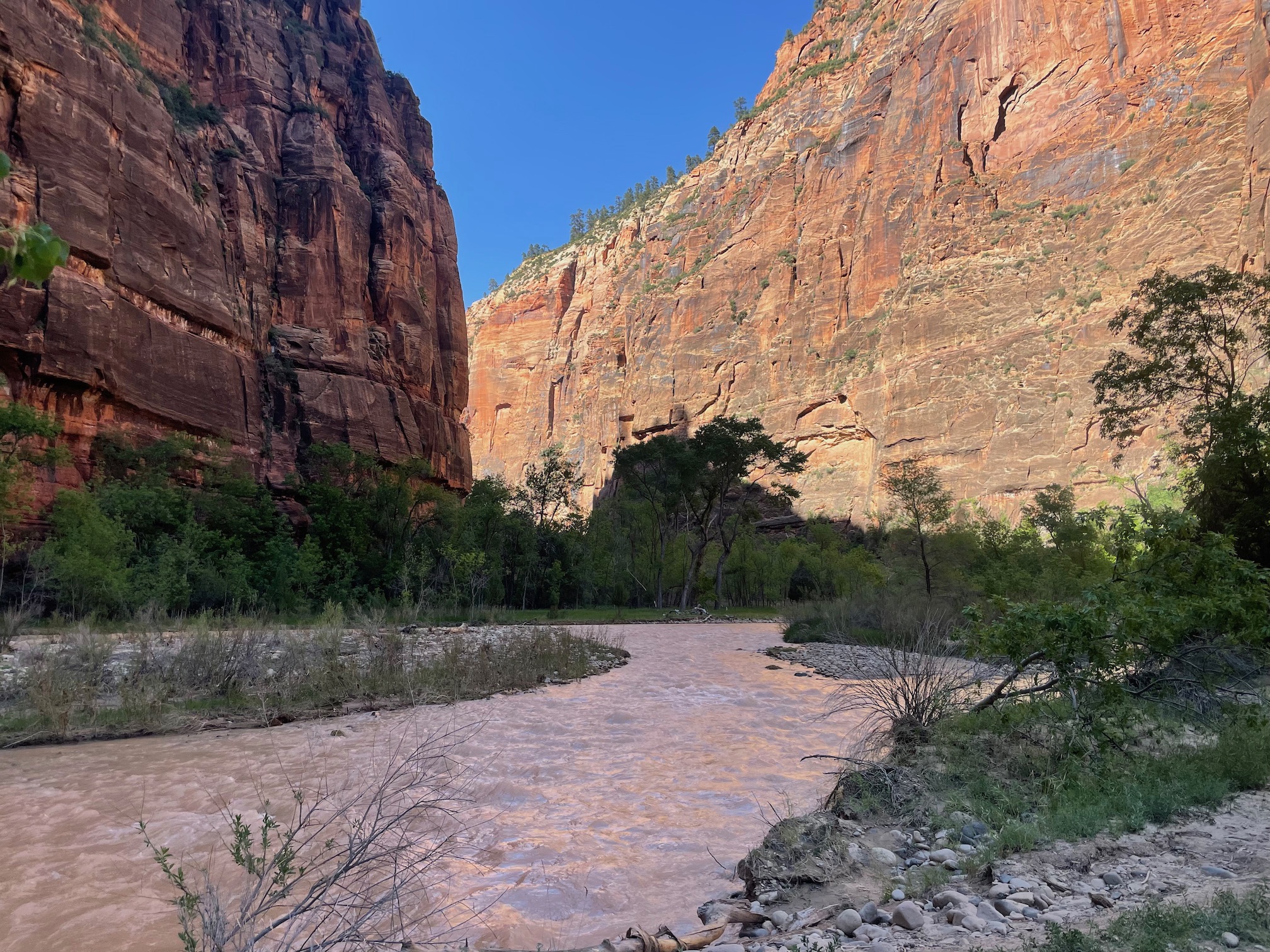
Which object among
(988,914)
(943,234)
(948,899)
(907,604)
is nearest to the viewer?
(988,914)

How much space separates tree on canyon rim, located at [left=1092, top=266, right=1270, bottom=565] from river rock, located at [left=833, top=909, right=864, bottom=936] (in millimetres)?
12355

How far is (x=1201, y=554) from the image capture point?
6445 millimetres

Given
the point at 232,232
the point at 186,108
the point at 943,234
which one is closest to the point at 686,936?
the point at 232,232

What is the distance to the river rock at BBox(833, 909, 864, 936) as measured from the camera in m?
3.58

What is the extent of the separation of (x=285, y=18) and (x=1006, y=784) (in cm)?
7356

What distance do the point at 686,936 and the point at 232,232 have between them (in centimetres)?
5171

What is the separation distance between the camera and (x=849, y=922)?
11.8 ft

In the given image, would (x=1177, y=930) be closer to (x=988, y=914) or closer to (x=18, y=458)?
(x=988, y=914)

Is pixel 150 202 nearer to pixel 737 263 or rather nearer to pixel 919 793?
pixel 919 793

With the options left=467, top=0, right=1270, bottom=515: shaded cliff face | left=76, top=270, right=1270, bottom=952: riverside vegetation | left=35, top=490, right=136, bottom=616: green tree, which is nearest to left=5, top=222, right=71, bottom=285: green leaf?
left=76, top=270, right=1270, bottom=952: riverside vegetation

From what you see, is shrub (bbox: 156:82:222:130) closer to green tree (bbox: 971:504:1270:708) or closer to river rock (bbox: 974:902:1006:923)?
green tree (bbox: 971:504:1270:708)

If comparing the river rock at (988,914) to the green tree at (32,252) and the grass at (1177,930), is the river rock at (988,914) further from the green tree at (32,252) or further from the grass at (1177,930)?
the green tree at (32,252)

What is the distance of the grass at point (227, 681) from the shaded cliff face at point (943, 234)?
1949 inches

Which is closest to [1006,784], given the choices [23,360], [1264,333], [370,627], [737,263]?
[370,627]
